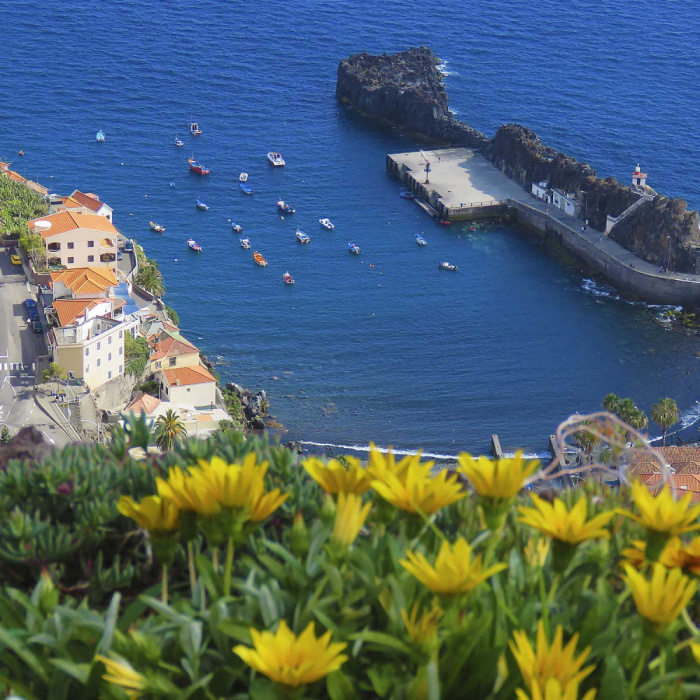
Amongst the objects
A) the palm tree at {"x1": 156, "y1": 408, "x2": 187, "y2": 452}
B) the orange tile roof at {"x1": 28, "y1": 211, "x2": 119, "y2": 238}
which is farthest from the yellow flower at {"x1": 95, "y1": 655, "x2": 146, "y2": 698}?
the orange tile roof at {"x1": 28, "y1": 211, "x2": 119, "y2": 238}

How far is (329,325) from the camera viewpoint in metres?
67.9

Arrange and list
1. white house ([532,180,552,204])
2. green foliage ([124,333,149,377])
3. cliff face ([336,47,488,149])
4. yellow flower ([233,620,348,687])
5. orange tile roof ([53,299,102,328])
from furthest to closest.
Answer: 1. cliff face ([336,47,488,149])
2. white house ([532,180,552,204])
3. green foliage ([124,333,149,377])
4. orange tile roof ([53,299,102,328])
5. yellow flower ([233,620,348,687])

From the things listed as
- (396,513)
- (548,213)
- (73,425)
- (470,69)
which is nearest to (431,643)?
(396,513)

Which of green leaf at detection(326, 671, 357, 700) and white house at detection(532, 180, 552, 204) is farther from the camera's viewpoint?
white house at detection(532, 180, 552, 204)

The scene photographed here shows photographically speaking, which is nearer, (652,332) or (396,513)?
(396,513)

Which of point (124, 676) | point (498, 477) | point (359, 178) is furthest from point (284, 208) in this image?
point (124, 676)

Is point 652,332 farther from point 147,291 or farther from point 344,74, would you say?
point 344,74

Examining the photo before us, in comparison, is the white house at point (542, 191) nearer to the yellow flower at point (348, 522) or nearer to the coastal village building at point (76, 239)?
the coastal village building at point (76, 239)

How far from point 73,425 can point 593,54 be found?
283ft

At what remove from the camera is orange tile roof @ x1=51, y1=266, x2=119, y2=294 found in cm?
5488

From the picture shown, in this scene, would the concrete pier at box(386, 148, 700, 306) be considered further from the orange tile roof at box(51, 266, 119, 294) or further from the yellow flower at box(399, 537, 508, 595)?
the yellow flower at box(399, 537, 508, 595)

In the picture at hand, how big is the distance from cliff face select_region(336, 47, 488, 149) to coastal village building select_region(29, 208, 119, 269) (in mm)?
38905

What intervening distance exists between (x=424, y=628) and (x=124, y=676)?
1.60 m

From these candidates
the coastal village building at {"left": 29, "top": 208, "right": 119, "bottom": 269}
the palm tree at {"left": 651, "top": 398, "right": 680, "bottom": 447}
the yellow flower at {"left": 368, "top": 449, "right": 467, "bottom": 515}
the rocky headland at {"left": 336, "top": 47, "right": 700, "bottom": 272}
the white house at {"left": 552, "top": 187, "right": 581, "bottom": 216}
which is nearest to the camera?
the yellow flower at {"left": 368, "top": 449, "right": 467, "bottom": 515}
